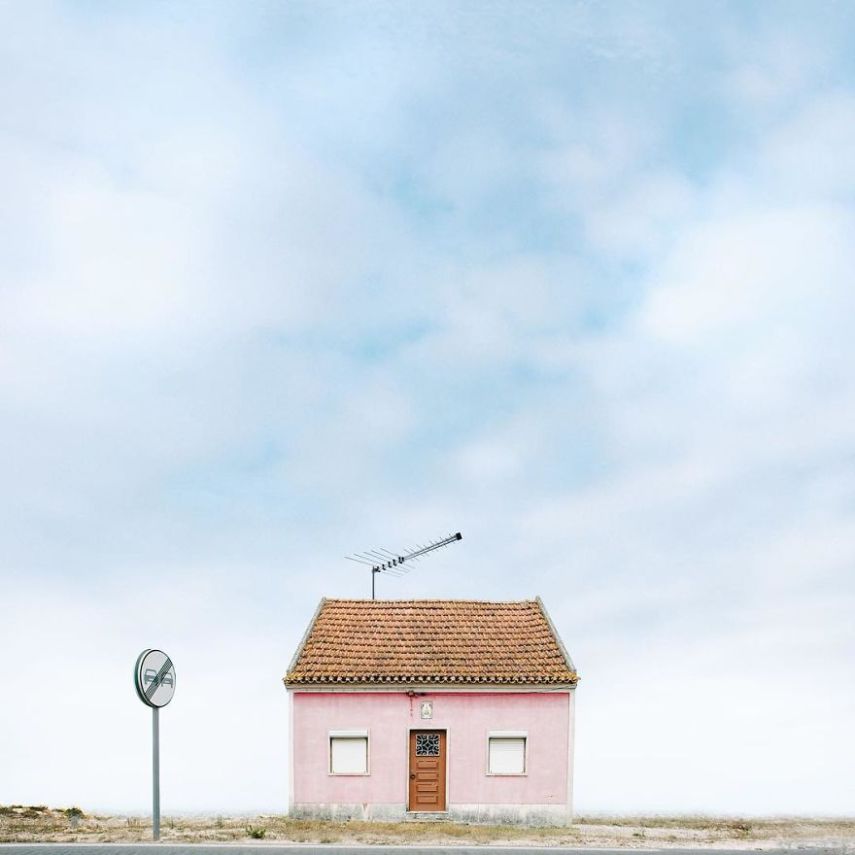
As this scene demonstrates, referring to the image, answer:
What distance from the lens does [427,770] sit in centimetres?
2306

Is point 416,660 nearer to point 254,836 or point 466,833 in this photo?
point 466,833

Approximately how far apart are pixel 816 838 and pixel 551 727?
6.72m

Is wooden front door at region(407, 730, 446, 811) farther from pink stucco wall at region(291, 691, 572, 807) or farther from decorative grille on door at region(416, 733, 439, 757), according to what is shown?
pink stucco wall at region(291, 691, 572, 807)

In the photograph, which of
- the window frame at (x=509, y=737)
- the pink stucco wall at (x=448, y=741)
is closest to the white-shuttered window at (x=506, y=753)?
the window frame at (x=509, y=737)

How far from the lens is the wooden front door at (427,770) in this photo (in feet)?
75.3

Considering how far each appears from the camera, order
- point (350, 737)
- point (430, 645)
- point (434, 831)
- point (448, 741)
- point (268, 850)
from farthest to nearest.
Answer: point (430, 645)
point (448, 741)
point (350, 737)
point (434, 831)
point (268, 850)

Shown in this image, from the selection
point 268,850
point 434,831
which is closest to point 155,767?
point 268,850

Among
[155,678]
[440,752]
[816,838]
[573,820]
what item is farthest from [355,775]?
[816,838]

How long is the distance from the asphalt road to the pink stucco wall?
Result: 24.6ft

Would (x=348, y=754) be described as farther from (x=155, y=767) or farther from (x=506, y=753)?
(x=155, y=767)

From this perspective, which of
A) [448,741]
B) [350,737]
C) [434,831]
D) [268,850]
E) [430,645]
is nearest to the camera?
[268,850]

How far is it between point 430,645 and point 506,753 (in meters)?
3.37

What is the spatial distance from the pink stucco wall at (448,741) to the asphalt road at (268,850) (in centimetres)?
750

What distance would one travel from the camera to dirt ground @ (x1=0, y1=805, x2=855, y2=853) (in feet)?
55.6
